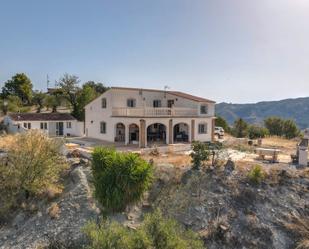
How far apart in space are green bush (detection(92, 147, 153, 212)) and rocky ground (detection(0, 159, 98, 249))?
1.20 metres

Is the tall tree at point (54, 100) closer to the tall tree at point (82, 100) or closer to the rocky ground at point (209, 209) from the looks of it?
the tall tree at point (82, 100)

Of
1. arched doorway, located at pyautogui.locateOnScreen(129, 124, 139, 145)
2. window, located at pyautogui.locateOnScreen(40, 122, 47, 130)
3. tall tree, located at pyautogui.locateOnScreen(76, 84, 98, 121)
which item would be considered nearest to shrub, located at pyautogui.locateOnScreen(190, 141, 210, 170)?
arched doorway, located at pyautogui.locateOnScreen(129, 124, 139, 145)

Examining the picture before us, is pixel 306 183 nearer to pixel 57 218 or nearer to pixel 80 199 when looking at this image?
pixel 80 199

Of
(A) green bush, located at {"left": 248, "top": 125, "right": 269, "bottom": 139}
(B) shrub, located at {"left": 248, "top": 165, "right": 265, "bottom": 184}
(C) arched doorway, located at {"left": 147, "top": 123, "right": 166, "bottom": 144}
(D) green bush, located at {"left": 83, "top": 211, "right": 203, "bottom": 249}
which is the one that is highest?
(C) arched doorway, located at {"left": 147, "top": 123, "right": 166, "bottom": 144}

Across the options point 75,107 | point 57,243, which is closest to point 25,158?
point 57,243

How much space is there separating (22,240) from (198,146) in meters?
11.4

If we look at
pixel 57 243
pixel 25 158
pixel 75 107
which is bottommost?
pixel 57 243

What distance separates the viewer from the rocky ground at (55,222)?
14625mm

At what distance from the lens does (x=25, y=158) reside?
17859 millimetres

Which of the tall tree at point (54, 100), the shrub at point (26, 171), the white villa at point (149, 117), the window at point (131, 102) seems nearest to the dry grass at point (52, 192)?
the shrub at point (26, 171)

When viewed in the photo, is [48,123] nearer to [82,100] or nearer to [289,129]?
[82,100]

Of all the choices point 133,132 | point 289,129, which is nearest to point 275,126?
point 289,129

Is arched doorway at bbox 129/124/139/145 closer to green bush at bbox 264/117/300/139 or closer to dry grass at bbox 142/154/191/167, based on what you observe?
dry grass at bbox 142/154/191/167

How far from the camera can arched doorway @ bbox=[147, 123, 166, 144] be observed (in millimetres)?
30661
